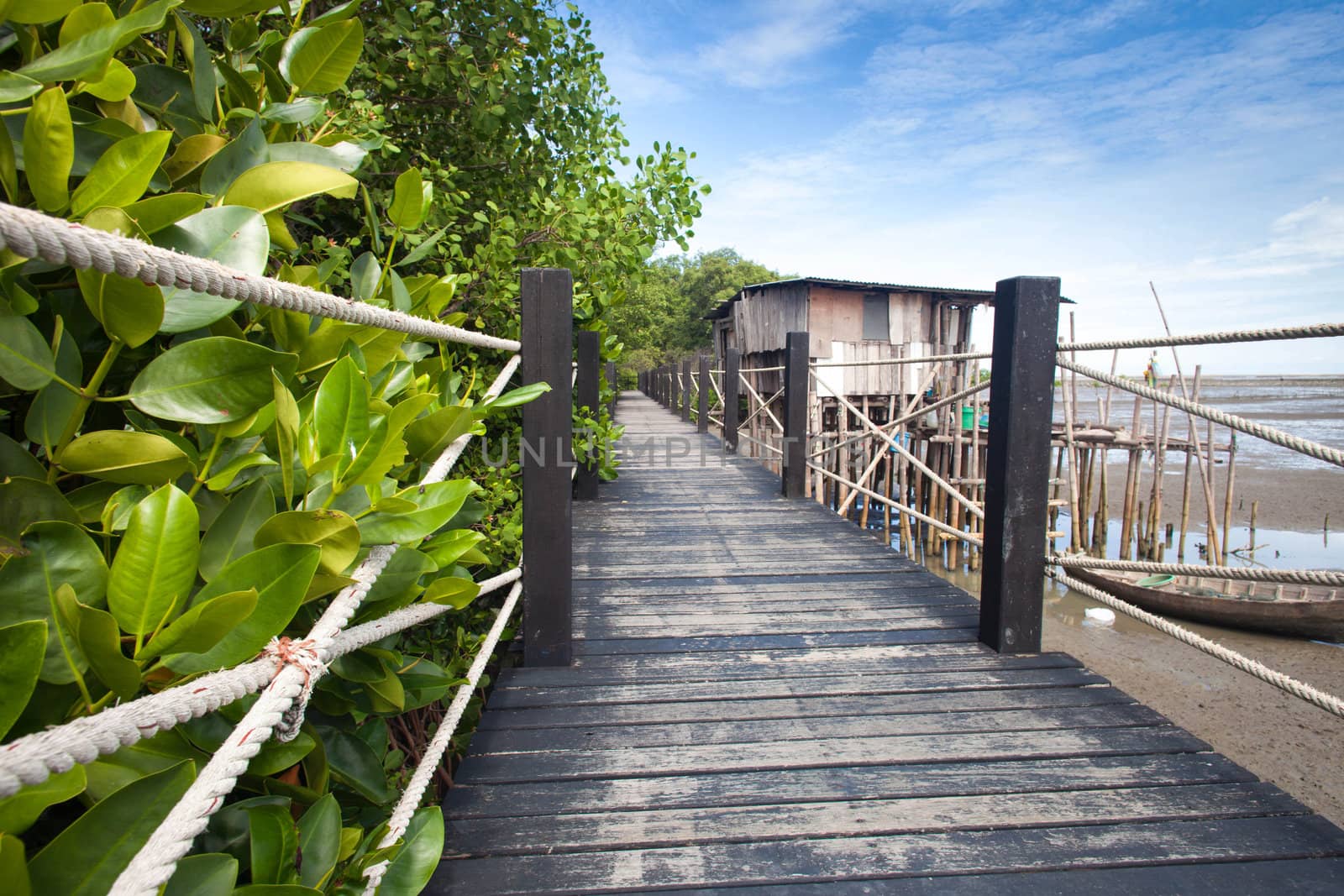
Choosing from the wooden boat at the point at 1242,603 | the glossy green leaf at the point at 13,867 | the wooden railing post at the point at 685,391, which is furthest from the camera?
the wooden railing post at the point at 685,391

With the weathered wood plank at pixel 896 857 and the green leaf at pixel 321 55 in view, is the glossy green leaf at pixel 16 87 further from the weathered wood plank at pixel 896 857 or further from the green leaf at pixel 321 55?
the weathered wood plank at pixel 896 857

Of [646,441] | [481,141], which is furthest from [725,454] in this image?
[481,141]

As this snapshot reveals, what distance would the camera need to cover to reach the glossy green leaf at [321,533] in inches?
24.6

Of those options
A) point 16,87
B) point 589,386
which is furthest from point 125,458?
point 589,386

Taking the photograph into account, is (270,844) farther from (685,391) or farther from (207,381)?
(685,391)

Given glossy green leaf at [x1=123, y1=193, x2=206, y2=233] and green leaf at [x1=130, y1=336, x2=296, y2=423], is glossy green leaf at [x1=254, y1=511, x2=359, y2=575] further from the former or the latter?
glossy green leaf at [x1=123, y1=193, x2=206, y2=233]

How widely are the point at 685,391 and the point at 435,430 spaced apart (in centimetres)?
1198

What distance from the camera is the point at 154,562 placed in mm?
514

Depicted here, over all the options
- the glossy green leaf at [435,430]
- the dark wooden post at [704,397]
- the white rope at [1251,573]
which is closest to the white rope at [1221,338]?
the white rope at [1251,573]

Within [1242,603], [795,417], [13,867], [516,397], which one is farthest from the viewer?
[1242,603]

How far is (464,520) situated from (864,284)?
1660 cm

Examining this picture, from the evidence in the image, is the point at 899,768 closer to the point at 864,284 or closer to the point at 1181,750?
the point at 1181,750

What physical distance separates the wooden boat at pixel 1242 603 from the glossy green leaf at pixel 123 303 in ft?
33.0

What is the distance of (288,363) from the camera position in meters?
0.66
